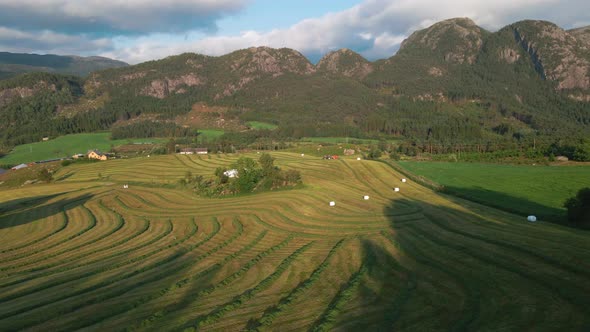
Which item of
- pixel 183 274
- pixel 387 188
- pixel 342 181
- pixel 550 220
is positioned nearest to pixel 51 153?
pixel 342 181

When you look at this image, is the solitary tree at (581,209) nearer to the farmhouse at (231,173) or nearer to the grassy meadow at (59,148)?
the farmhouse at (231,173)

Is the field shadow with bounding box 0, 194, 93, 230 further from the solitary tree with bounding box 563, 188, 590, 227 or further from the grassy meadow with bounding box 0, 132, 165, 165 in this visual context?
the grassy meadow with bounding box 0, 132, 165, 165

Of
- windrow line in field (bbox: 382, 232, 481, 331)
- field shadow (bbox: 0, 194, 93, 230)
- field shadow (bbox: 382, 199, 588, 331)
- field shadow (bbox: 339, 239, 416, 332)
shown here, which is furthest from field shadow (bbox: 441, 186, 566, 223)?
field shadow (bbox: 0, 194, 93, 230)

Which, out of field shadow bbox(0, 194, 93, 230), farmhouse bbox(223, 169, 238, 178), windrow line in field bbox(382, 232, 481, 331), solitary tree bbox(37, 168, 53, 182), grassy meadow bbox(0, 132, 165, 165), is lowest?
field shadow bbox(0, 194, 93, 230)

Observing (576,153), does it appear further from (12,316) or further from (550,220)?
(12,316)

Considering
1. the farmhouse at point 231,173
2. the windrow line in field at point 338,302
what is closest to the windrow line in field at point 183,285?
the windrow line in field at point 338,302

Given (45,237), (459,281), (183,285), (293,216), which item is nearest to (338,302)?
(459,281)

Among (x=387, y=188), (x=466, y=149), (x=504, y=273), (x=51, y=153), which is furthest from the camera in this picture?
(x=51, y=153)

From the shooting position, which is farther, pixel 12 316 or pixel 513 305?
pixel 12 316
